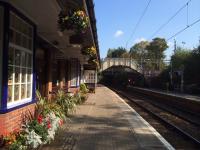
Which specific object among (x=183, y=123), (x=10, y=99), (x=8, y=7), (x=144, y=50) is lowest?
(x=183, y=123)

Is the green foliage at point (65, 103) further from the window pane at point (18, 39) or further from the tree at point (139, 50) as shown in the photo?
the tree at point (139, 50)

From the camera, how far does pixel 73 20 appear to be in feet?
33.9

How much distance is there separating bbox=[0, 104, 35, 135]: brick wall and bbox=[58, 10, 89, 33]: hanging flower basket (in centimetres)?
207

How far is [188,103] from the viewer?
3052 centimetres

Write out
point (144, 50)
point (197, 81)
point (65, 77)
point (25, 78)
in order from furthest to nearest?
point (144, 50) → point (197, 81) → point (65, 77) → point (25, 78)

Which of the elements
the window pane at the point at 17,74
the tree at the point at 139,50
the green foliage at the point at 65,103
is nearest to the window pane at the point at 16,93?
the window pane at the point at 17,74

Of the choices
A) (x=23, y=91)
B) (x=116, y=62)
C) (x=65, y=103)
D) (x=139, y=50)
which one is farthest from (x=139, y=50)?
(x=23, y=91)

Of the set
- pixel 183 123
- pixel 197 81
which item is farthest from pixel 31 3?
pixel 197 81

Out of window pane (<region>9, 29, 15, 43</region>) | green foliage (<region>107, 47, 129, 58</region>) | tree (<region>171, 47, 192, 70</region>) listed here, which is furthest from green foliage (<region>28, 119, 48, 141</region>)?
green foliage (<region>107, 47, 129, 58</region>)

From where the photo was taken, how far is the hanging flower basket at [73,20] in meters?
10.3

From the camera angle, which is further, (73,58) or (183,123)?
(73,58)

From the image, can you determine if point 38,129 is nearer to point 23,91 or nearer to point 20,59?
point 23,91

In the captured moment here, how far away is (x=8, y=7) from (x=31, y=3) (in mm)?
718

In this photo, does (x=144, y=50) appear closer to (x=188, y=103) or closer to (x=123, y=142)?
(x=188, y=103)
